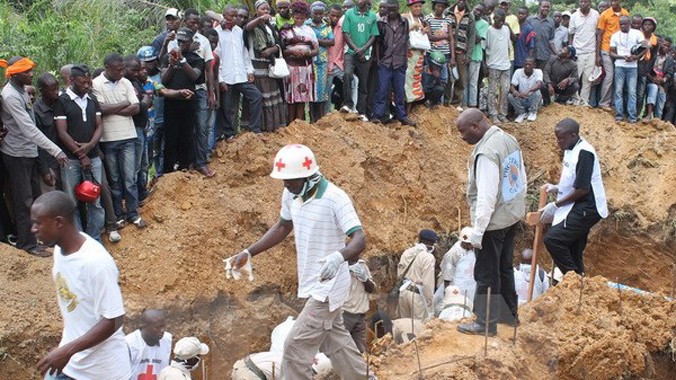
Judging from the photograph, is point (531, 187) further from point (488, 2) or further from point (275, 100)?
point (275, 100)

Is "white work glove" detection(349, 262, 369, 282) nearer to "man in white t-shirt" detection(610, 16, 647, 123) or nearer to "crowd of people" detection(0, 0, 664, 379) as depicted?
"crowd of people" detection(0, 0, 664, 379)

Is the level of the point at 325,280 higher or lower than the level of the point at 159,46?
lower

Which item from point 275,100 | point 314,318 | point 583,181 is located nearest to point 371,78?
point 275,100

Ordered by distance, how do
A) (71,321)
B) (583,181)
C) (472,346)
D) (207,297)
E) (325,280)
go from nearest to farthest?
(71,321), (325,280), (472,346), (583,181), (207,297)

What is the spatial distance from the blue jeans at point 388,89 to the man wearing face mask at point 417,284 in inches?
120

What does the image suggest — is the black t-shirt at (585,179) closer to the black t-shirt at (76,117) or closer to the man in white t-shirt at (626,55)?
the black t-shirt at (76,117)

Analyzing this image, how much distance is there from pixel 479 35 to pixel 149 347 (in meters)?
8.43

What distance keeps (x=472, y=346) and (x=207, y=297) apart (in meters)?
3.91

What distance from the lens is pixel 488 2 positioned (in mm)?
14062

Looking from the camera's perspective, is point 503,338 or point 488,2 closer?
point 503,338

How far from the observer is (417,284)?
1002cm

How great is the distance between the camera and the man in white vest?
8430mm

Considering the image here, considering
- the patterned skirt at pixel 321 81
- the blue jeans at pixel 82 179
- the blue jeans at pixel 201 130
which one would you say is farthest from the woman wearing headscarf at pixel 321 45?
the blue jeans at pixel 82 179

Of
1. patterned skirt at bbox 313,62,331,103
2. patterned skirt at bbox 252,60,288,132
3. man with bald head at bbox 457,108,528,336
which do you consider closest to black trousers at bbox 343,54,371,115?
patterned skirt at bbox 313,62,331,103
